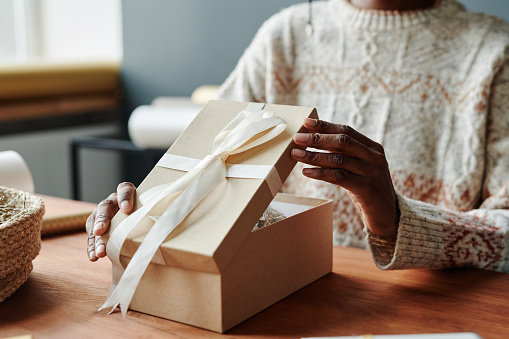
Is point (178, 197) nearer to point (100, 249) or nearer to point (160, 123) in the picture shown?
point (100, 249)

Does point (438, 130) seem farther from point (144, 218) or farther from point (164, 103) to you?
point (164, 103)

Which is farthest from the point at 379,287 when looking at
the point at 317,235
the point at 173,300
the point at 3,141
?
the point at 3,141

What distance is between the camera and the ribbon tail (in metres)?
0.58

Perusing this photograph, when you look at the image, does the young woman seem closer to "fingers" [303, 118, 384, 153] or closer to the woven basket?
"fingers" [303, 118, 384, 153]

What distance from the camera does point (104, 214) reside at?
67 centimetres

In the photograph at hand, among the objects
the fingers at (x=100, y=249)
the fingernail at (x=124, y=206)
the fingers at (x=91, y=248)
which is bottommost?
the fingers at (x=91, y=248)

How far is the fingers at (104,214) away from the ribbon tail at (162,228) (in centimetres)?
7

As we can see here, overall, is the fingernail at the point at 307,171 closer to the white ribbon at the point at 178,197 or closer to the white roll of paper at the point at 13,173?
the white ribbon at the point at 178,197

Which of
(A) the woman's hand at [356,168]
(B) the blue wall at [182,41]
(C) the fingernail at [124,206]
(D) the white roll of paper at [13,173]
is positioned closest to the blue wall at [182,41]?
(B) the blue wall at [182,41]

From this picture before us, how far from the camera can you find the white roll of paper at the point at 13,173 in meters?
0.98

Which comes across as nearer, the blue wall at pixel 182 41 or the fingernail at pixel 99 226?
the fingernail at pixel 99 226

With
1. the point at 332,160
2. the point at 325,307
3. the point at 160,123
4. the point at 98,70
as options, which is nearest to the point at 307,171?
the point at 332,160

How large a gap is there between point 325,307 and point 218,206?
0.54 ft

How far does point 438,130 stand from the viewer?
3.92 ft
